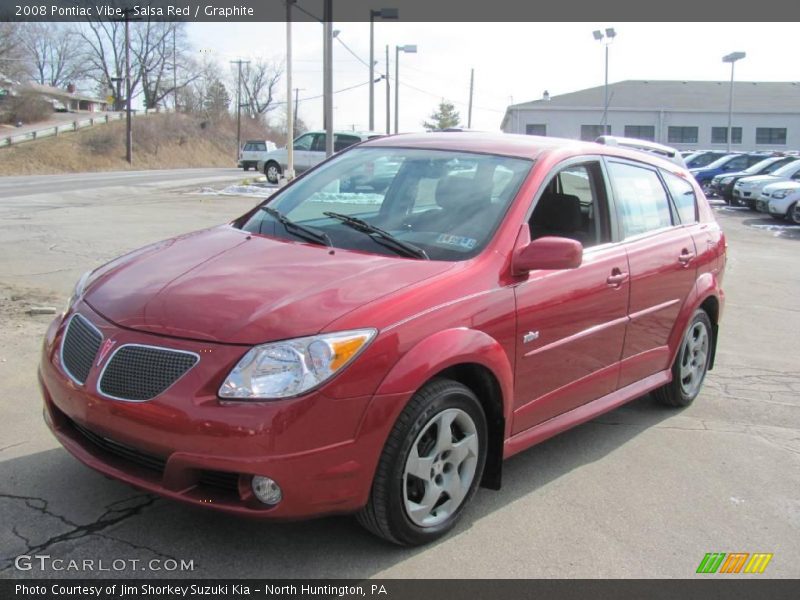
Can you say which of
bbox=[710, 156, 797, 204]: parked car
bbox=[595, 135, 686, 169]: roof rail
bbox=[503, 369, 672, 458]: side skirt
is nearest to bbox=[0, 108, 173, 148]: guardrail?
bbox=[710, 156, 797, 204]: parked car

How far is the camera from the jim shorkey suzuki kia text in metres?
2.85

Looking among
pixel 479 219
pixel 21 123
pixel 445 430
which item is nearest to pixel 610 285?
pixel 479 219

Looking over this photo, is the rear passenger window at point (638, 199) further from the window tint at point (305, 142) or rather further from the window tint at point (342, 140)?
the window tint at point (305, 142)

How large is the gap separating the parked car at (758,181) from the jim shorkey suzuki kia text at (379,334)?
2098 centimetres

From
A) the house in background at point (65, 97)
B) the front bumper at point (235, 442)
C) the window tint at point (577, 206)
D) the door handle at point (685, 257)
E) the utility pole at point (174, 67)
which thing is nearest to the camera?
the front bumper at point (235, 442)

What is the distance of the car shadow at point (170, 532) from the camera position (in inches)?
121

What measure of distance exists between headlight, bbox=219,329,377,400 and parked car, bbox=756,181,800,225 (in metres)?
21.2

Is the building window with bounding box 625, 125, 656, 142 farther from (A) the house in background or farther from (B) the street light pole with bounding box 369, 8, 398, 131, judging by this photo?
(A) the house in background

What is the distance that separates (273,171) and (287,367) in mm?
28908

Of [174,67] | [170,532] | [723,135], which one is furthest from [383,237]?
[174,67]

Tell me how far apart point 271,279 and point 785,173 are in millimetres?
24064

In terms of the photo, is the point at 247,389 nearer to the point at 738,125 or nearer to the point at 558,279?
the point at 558,279

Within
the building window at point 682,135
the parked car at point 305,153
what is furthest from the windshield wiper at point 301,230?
the building window at point 682,135

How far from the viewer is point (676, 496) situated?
158 inches
